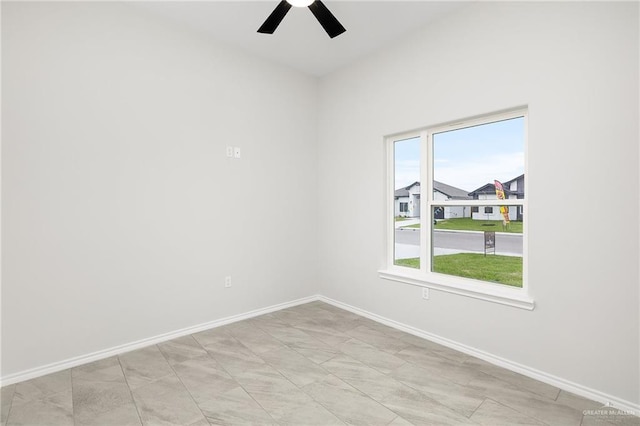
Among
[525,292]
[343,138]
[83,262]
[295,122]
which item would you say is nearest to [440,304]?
[525,292]

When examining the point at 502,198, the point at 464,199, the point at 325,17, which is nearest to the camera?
the point at 325,17

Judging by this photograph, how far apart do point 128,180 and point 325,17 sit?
210 centimetres

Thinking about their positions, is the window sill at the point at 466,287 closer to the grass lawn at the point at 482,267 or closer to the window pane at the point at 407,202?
the grass lawn at the point at 482,267

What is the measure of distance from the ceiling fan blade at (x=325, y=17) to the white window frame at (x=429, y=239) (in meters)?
1.30

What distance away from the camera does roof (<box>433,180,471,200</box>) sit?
9.79ft

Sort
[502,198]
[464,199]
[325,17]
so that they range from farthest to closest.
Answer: [464,199]
[502,198]
[325,17]

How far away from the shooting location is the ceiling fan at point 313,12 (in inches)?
87.4

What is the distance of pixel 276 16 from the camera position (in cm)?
233

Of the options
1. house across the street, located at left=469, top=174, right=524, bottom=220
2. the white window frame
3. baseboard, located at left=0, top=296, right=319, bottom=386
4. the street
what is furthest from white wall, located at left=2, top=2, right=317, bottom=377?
house across the street, located at left=469, top=174, right=524, bottom=220

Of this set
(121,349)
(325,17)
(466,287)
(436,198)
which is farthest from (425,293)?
(121,349)

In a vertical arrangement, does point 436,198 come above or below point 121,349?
above

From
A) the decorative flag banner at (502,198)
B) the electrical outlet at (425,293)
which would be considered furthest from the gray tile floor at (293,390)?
the decorative flag banner at (502,198)

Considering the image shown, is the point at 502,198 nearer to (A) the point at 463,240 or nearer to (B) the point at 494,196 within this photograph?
(B) the point at 494,196

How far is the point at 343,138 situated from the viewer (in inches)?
155
